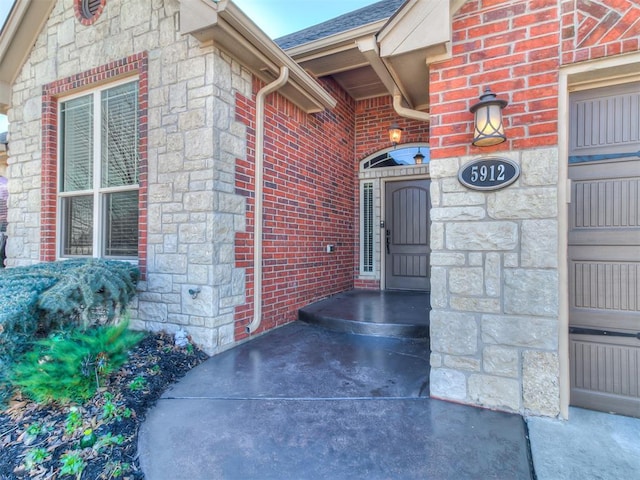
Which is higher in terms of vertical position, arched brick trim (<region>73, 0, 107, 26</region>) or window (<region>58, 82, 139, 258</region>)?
arched brick trim (<region>73, 0, 107, 26</region>)

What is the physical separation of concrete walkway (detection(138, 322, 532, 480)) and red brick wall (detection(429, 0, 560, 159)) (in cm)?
178

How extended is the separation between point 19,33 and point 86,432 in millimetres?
5087

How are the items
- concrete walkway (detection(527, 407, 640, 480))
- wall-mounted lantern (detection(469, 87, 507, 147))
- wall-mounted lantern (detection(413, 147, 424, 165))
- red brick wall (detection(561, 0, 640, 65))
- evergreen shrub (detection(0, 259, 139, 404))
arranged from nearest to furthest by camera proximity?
concrete walkway (detection(527, 407, 640, 480)), red brick wall (detection(561, 0, 640, 65)), wall-mounted lantern (detection(469, 87, 507, 147)), evergreen shrub (detection(0, 259, 139, 404)), wall-mounted lantern (detection(413, 147, 424, 165))

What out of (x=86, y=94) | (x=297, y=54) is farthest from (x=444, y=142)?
(x=86, y=94)

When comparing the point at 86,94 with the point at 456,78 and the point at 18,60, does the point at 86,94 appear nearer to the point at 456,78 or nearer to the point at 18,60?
the point at 18,60

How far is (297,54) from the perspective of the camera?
4789mm

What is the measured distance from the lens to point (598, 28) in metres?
2.04

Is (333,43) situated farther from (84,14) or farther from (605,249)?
(605,249)

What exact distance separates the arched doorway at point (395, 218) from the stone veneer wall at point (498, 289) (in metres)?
3.44

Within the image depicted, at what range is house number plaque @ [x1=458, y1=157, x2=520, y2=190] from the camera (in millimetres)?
2209

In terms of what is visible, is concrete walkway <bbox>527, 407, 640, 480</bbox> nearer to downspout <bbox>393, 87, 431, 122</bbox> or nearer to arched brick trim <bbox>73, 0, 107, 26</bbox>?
downspout <bbox>393, 87, 431, 122</bbox>

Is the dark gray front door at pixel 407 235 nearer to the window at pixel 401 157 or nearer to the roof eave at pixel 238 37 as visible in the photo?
the window at pixel 401 157

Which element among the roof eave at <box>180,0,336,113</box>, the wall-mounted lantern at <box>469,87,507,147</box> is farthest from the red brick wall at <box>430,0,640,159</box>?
the roof eave at <box>180,0,336,113</box>

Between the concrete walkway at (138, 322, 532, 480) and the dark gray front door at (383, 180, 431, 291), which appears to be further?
the dark gray front door at (383, 180, 431, 291)
